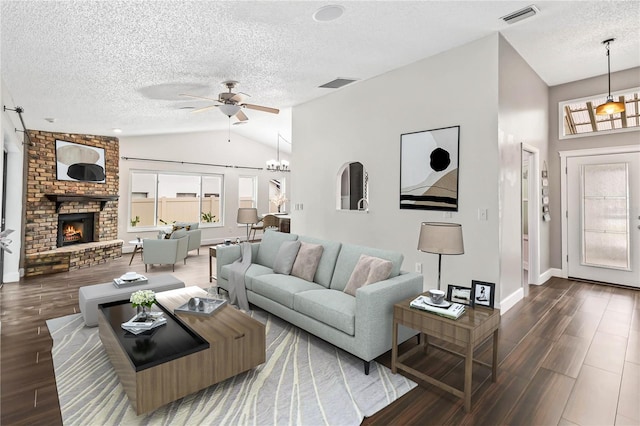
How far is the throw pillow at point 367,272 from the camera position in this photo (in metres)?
2.89

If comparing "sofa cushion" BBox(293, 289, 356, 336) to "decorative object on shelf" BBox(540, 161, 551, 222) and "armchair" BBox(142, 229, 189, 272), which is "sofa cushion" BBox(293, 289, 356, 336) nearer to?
"armchair" BBox(142, 229, 189, 272)

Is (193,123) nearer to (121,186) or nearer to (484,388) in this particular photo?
(121,186)

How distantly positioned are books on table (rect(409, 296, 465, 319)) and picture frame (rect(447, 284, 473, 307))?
0.10 m

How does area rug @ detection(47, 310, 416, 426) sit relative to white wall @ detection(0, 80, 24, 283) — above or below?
below

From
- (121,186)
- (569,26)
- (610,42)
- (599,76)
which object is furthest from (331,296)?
(121,186)

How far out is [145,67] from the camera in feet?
11.9

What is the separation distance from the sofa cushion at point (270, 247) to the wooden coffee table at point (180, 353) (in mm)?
1607

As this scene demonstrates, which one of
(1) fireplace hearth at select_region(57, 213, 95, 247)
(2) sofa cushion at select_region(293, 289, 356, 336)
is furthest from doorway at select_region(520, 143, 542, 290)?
(1) fireplace hearth at select_region(57, 213, 95, 247)

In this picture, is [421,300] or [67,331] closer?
[421,300]

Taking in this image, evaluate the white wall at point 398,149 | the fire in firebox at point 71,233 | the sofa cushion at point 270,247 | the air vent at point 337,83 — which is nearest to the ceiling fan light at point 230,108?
the air vent at point 337,83

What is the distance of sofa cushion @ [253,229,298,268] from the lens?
14.3ft

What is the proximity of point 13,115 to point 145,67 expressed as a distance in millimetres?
2506

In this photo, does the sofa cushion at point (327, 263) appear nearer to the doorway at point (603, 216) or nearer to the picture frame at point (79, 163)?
the doorway at point (603, 216)

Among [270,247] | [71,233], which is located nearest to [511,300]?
[270,247]
